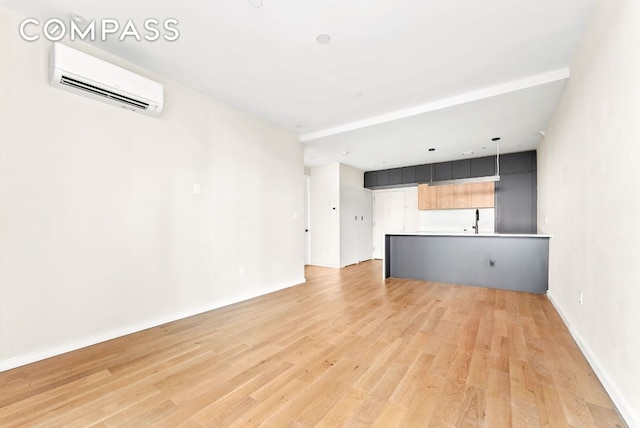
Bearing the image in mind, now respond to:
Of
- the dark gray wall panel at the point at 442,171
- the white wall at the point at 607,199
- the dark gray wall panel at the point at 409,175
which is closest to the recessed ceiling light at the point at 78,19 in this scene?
the white wall at the point at 607,199

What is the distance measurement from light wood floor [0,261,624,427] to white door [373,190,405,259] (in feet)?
15.4

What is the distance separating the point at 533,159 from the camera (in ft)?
18.4

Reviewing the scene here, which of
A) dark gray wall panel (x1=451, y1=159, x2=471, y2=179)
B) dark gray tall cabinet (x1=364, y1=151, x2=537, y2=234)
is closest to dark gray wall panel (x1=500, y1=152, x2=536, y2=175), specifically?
dark gray tall cabinet (x1=364, y1=151, x2=537, y2=234)

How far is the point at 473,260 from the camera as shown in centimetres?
A: 475

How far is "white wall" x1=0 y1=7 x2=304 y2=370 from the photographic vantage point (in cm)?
212

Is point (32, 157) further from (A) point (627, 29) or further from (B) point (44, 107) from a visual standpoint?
(A) point (627, 29)

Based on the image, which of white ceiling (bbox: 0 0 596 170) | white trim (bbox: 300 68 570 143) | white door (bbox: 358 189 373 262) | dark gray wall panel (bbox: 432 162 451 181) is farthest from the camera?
white door (bbox: 358 189 373 262)

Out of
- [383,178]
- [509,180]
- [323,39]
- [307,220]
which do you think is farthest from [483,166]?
[323,39]

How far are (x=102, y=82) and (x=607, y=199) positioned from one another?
4003mm

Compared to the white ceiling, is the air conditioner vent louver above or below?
below

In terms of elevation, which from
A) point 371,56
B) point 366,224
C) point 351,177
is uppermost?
point 371,56

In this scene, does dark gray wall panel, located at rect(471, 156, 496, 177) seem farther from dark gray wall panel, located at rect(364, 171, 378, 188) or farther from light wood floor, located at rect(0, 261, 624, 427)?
light wood floor, located at rect(0, 261, 624, 427)

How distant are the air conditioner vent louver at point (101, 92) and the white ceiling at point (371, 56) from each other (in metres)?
0.45

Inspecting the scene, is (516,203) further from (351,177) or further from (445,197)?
(351,177)
